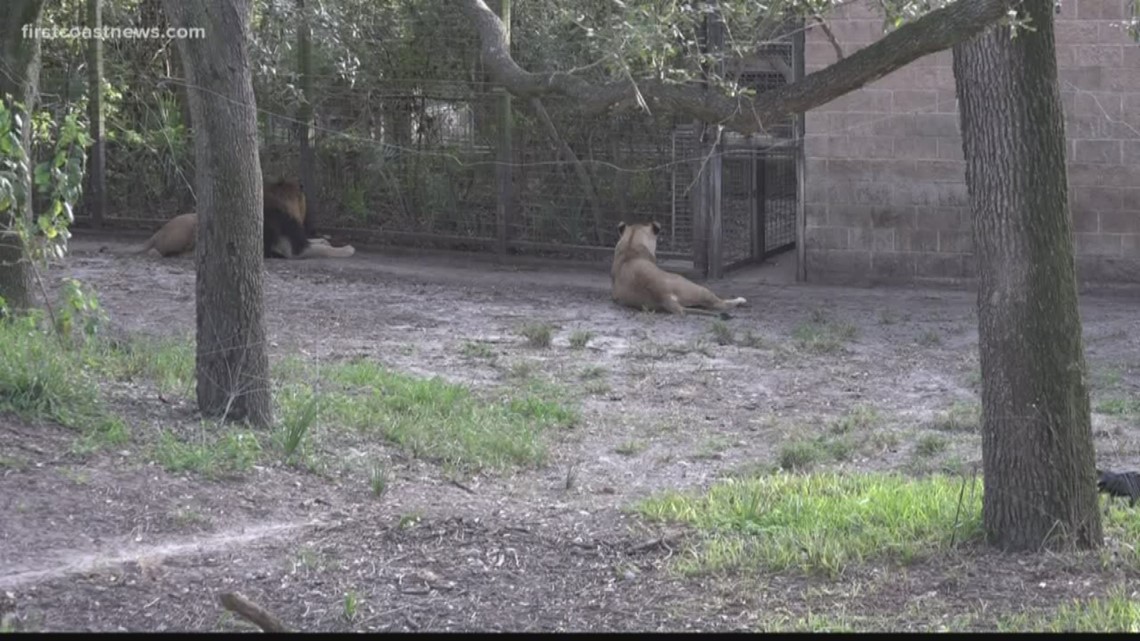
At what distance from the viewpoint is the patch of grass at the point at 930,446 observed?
916 centimetres

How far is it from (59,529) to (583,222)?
9.90m

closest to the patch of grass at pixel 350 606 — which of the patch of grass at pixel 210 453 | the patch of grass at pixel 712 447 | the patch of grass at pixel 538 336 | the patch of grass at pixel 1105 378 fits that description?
the patch of grass at pixel 210 453

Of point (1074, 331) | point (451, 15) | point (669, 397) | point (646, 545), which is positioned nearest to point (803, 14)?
point (1074, 331)

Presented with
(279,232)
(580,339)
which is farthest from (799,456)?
(279,232)

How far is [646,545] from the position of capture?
6551 mm

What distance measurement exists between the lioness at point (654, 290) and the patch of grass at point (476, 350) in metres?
1.89

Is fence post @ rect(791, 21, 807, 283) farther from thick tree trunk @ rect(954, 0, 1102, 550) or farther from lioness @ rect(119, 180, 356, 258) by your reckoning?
thick tree trunk @ rect(954, 0, 1102, 550)

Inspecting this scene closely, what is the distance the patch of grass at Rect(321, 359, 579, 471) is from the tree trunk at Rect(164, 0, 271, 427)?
2.67ft

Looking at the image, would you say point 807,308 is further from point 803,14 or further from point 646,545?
point 646,545

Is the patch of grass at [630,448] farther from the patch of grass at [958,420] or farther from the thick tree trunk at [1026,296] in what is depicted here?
the thick tree trunk at [1026,296]

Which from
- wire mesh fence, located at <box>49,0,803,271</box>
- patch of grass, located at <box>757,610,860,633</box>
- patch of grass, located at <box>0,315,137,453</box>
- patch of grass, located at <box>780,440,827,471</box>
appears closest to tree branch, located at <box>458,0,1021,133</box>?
patch of grass, located at <box>757,610,860,633</box>

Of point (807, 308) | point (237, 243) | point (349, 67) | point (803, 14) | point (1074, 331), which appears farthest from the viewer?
point (349, 67)

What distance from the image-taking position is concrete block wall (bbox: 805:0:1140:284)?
13820mm

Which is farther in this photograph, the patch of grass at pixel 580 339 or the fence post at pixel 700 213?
the fence post at pixel 700 213
